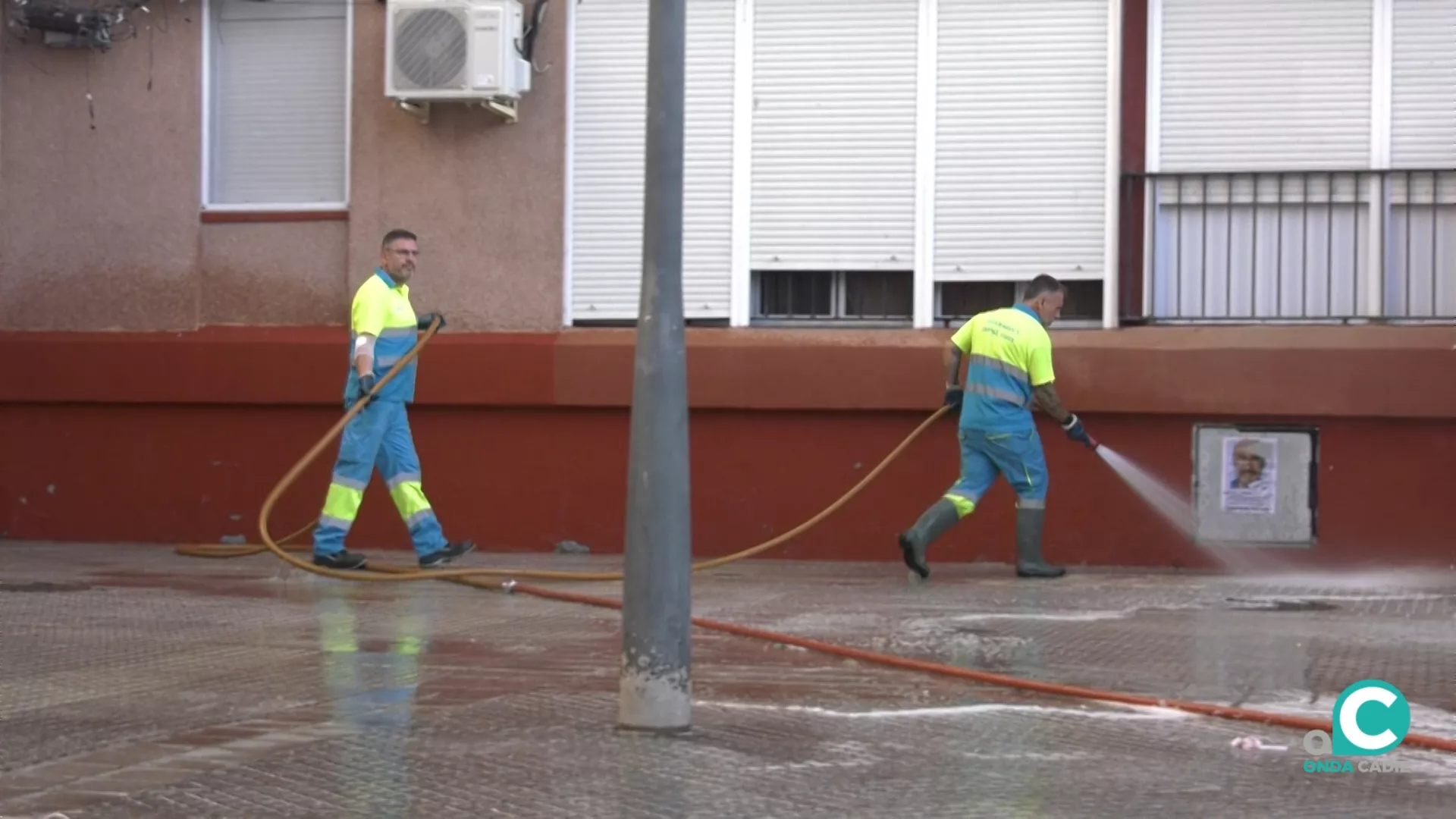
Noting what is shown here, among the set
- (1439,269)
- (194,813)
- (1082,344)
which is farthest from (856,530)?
(194,813)

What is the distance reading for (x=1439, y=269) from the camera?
1139 cm

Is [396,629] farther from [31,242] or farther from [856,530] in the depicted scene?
[31,242]

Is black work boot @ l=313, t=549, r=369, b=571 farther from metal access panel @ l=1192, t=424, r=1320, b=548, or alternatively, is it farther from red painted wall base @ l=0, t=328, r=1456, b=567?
metal access panel @ l=1192, t=424, r=1320, b=548

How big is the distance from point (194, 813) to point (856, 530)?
286 inches

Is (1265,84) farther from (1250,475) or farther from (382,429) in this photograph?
(382,429)

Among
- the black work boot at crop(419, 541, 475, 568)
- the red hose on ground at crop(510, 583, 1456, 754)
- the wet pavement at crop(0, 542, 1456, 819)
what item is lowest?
the wet pavement at crop(0, 542, 1456, 819)

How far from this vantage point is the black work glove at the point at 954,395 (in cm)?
1086

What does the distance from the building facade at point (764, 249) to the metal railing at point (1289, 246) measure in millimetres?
20

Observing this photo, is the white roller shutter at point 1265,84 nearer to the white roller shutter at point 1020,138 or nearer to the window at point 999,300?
the white roller shutter at point 1020,138

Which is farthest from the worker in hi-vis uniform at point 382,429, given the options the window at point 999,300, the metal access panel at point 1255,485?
the metal access panel at point 1255,485

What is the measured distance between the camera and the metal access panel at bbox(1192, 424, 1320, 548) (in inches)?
444

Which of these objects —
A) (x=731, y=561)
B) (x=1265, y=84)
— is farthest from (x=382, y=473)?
(x=1265, y=84)

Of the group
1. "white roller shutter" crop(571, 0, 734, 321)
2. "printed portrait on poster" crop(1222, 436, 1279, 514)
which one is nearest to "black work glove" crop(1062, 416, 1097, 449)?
"printed portrait on poster" crop(1222, 436, 1279, 514)

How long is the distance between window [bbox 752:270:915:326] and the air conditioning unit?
6.94 ft
